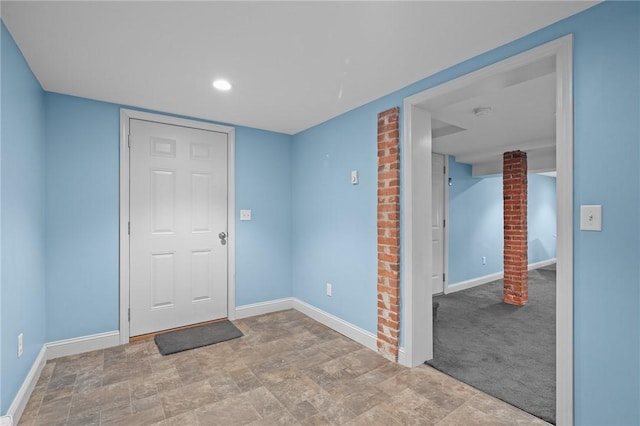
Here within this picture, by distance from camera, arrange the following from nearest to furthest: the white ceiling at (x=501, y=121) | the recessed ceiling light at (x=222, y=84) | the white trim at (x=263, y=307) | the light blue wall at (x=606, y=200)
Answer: the light blue wall at (x=606, y=200), the white ceiling at (x=501, y=121), the recessed ceiling light at (x=222, y=84), the white trim at (x=263, y=307)

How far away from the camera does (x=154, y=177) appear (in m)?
3.16

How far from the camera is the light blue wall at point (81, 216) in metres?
2.67

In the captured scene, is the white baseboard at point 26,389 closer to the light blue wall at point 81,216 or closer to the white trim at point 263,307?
the light blue wall at point 81,216

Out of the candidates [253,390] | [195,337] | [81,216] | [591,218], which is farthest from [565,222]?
[81,216]

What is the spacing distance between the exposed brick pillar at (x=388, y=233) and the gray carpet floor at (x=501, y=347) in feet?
1.47

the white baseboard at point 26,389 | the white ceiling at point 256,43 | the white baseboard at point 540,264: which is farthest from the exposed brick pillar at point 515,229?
the white baseboard at point 26,389

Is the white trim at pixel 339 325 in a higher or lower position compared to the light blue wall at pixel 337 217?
lower

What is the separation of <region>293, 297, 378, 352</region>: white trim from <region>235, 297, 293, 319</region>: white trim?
11 cm

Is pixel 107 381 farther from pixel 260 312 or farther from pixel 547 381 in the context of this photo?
pixel 547 381

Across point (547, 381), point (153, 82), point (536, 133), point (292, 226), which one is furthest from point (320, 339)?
point (536, 133)

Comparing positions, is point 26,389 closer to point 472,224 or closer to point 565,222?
point 565,222

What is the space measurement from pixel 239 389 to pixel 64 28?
252cm

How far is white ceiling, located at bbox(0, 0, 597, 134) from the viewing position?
1610 millimetres

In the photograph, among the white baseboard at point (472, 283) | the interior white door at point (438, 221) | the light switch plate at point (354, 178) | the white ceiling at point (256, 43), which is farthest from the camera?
the white baseboard at point (472, 283)
